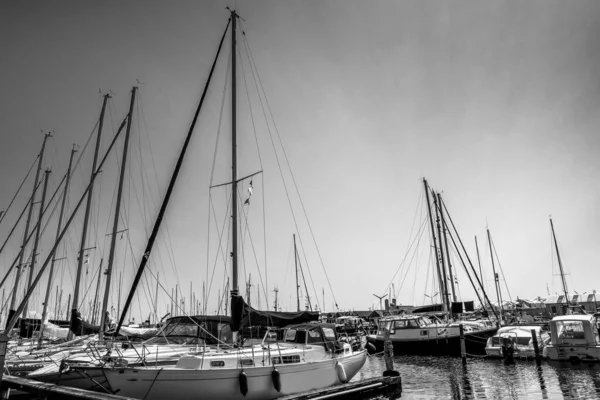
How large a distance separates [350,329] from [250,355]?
4316 cm

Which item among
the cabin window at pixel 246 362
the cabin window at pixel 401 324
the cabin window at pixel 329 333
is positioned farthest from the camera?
the cabin window at pixel 401 324

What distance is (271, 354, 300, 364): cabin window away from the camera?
43.3ft

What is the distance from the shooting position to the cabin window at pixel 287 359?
13186 mm

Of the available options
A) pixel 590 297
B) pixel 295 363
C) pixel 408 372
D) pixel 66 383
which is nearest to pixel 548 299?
pixel 590 297

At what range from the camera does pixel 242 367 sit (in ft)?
39.1

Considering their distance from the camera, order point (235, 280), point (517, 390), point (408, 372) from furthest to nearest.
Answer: point (408, 372), point (517, 390), point (235, 280)

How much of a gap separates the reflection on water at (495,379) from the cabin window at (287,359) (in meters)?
4.91

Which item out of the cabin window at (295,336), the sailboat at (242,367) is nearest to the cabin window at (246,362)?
the sailboat at (242,367)

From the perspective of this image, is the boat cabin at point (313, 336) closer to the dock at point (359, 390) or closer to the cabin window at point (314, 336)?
the cabin window at point (314, 336)

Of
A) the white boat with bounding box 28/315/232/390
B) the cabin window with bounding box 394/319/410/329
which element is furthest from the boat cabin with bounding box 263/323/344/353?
the cabin window with bounding box 394/319/410/329

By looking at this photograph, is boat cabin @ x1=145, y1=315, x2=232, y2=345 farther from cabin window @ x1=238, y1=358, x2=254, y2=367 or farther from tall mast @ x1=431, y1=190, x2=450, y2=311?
tall mast @ x1=431, y1=190, x2=450, y2=311

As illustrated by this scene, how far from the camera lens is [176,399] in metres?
10.9

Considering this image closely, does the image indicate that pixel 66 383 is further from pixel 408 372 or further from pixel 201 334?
pixel 408 372

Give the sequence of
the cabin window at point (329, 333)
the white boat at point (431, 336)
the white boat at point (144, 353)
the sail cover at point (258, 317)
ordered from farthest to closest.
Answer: the white boat at point (431, 336)
the cabin window at point (329, 333)
the sail cover at point (258, 317)
the white boat at point (144, 353)
